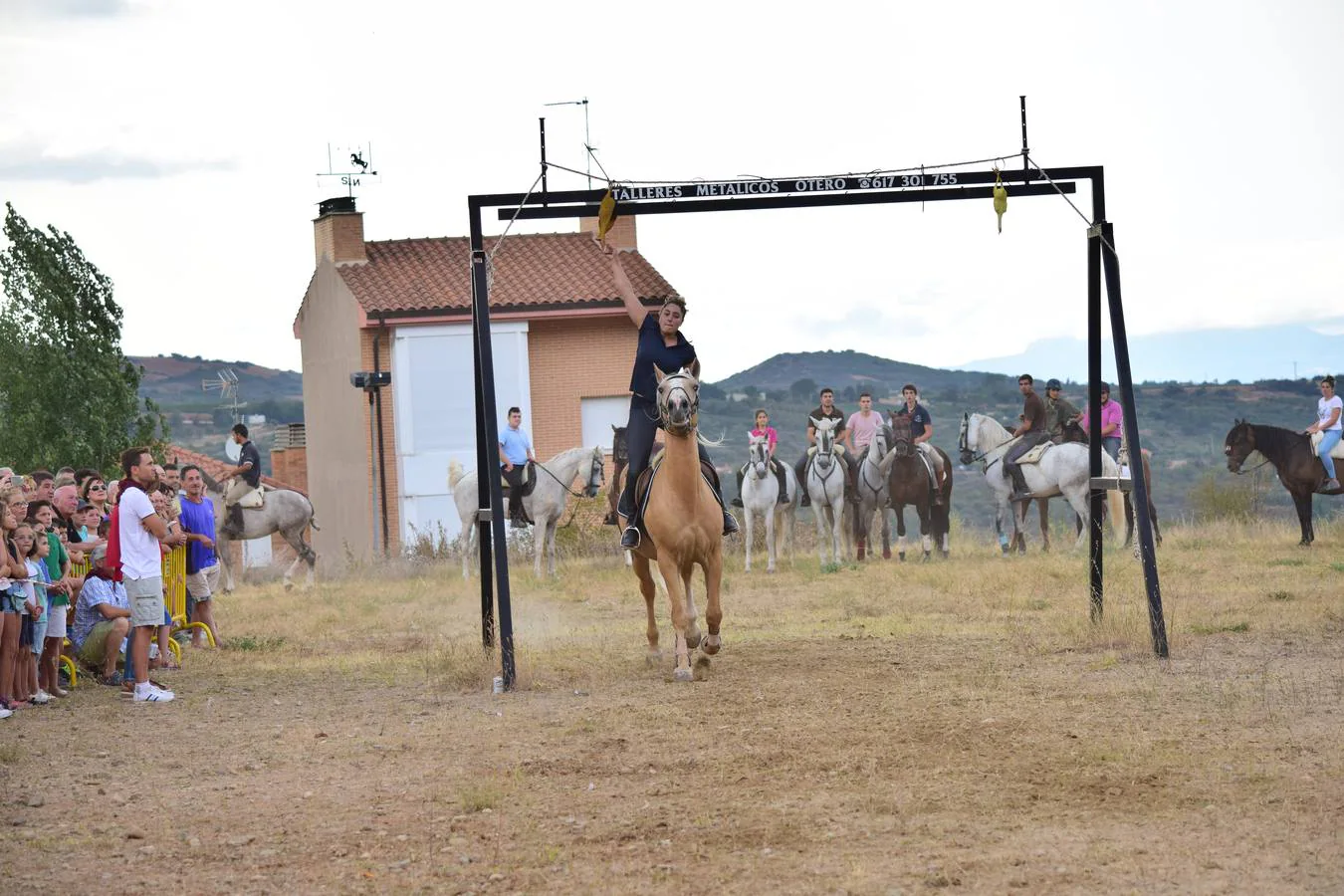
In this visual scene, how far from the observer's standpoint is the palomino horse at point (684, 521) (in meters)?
12.4

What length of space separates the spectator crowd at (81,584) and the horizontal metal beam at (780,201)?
11.8 ft

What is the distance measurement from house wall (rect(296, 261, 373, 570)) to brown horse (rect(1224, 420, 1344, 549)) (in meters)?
20.1

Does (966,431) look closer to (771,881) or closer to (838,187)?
(838,187)

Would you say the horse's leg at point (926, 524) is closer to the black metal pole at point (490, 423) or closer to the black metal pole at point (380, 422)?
the black metal pole at point (490, 423)

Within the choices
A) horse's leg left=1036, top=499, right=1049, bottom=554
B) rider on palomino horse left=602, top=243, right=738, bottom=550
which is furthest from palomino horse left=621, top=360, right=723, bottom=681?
horse's leg left=1036, top=499, right=1049, bottom=554

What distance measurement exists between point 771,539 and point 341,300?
19182mm

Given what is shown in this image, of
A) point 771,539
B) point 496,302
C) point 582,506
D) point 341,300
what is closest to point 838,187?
point 771,539

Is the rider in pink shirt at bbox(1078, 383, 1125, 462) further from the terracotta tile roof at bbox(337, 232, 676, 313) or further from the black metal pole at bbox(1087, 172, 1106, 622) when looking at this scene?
the terracotta tile roof at bbox(337, 232, 676, 313)

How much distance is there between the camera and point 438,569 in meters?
27.4

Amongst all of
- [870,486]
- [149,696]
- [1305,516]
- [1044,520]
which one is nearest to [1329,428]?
[1305,516]

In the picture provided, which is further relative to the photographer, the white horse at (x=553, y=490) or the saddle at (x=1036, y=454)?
the saddle at (x=1036, y=454)

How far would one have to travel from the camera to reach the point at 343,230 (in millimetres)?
40906

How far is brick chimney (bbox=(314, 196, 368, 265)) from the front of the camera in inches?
1608

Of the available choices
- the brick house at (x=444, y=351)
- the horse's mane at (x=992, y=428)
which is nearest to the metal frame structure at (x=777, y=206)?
the horse's mane at (x=992, y=428)
